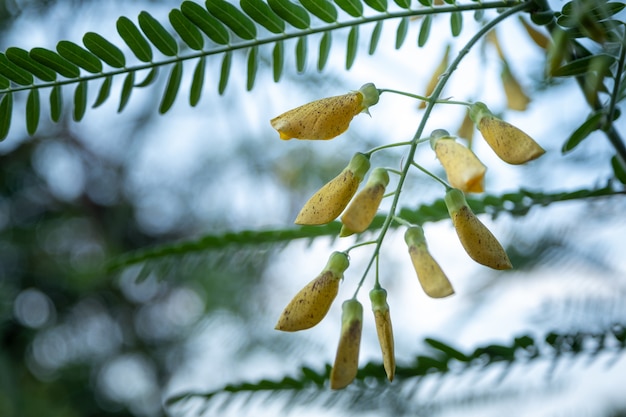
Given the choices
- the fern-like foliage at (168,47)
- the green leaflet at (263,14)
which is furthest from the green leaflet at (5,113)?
the green leaflet at (263,14)

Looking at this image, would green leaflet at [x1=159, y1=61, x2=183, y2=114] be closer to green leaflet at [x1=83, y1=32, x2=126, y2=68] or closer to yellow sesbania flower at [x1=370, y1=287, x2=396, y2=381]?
green leaflet at [x1=83, y1=32, x2=126, y2=68]

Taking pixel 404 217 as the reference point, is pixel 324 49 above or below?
above

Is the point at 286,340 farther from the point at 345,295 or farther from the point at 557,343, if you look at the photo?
the point at 557,343

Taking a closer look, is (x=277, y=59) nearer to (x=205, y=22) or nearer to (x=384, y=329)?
(x=205, y=22)

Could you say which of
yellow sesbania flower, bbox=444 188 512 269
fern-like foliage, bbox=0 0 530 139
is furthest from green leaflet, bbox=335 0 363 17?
yellow sesbania flower, bbox=444 188 512 269

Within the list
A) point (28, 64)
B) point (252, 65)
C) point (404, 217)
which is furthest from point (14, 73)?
point (404, 217)
